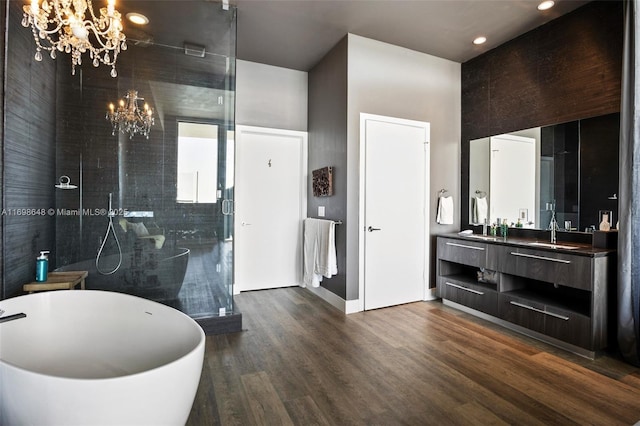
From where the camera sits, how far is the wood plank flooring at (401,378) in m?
1.80

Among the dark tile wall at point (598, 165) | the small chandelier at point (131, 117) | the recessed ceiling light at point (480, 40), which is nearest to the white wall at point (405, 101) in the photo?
the recessed ceiling light at point (480, 40)

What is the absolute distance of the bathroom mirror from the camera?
278 centimetres

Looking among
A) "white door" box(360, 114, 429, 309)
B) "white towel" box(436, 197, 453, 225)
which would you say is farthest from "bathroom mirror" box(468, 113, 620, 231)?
"white door" box(360, 114, 429, 309)

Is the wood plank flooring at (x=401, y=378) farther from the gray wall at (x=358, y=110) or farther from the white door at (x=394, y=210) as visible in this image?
the gray wall at (x=358, y=110)

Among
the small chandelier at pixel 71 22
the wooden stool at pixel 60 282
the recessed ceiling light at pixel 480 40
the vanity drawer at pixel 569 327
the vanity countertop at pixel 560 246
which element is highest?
the recessed ceiling light at pixel 480 40

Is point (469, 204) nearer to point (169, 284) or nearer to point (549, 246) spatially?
point (549, 246)

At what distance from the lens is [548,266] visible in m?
2.69

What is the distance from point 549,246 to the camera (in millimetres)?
2748

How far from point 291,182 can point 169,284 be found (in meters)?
2.04

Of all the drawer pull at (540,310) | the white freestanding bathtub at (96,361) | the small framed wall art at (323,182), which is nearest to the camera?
the white freestanding bathtub at (96,361)

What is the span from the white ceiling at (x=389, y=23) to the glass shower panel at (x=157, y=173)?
510 mm

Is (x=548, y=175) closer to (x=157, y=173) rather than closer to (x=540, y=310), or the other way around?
(x=540, y=310)

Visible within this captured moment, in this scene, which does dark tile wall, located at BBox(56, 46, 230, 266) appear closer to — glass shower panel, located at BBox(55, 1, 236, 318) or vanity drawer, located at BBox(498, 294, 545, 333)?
glass shower panel, located at BBox(55, 1, 236, 318)

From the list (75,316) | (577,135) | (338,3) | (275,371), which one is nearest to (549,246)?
(577,135)
